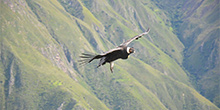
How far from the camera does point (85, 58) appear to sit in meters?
10.8

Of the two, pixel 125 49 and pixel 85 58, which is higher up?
pixel 85 58

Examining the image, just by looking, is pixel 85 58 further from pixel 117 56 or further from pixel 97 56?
pixel 117 56

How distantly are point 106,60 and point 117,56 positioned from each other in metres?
0.43

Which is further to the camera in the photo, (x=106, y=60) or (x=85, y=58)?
(x=106, y=60)

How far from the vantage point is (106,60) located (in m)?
11.6

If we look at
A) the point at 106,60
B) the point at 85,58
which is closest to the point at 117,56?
the point at 106,60

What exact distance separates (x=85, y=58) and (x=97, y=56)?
1.41 feet

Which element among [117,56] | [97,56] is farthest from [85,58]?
[117,56]

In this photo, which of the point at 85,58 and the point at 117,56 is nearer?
the point at 85,58

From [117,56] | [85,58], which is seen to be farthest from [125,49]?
[85,58]

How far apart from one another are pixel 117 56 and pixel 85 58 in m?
1.30

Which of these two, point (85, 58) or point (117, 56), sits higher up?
point (85, 58)

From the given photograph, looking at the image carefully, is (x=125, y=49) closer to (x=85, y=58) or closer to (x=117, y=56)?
(x=117, y=56)
